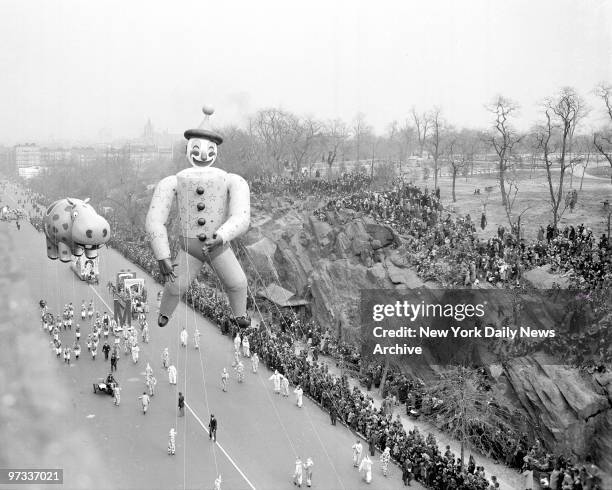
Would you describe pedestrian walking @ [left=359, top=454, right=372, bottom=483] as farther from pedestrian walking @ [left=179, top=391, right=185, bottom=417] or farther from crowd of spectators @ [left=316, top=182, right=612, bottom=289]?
crowd of spectators @ [left=316, top=182, right=612, bottom=289]

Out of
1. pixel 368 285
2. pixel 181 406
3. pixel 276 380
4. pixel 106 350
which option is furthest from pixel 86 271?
pixel 181 406

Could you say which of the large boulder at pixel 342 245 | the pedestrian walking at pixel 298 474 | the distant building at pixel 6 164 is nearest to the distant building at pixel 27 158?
the distant building at pixel 6 164

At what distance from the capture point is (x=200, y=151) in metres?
10.8

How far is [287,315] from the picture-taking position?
3092 cm

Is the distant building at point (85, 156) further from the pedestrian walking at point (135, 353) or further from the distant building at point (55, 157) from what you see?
the pedestrian walking at point (135, 353)

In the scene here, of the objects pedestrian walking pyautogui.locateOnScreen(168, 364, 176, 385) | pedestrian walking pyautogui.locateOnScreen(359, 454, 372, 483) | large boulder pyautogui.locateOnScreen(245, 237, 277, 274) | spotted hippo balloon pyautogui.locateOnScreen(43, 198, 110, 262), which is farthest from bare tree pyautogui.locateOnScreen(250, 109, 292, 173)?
spotted hippo balloon pyautogui.locateOnScreen(43, 198, 110, 262)

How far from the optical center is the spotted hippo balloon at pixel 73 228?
12062mm

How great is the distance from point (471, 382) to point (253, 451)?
7.68 meters

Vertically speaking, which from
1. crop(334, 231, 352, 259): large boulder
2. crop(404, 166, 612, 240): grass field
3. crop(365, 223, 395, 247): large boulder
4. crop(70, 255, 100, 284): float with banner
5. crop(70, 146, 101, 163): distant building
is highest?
crop(70, 146, 101, 163): distant building

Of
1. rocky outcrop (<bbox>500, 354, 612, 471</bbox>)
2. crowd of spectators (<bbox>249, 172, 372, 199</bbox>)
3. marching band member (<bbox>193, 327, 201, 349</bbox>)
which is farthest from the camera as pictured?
crowd of spectators (<bbox>249, 172, 372, 199</bbox>)

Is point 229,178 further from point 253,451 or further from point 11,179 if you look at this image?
point 11,179

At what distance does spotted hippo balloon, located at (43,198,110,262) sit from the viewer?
12.1 metres

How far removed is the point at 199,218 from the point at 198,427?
33.8 feet

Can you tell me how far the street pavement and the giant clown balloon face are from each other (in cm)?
635
